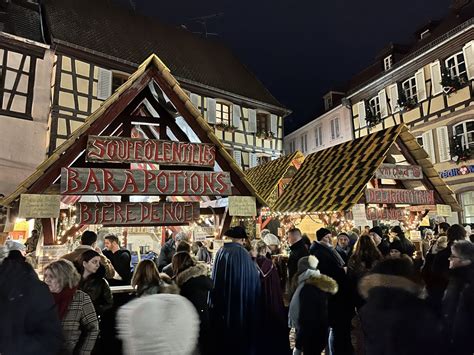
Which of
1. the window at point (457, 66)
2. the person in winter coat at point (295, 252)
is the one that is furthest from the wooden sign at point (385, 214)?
the window at point (457, 66)

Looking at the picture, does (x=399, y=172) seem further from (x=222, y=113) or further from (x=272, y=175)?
(x=222, y=113)

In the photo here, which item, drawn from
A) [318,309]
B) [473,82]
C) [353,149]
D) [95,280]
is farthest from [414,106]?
[95,280]

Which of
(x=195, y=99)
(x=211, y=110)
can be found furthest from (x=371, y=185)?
(x=195, y=99)

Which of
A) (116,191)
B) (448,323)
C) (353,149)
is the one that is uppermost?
(353,149)

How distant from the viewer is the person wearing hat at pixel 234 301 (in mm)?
4121

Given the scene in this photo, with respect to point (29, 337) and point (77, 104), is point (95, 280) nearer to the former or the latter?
point (29, 337)

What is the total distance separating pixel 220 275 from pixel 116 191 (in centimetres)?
261

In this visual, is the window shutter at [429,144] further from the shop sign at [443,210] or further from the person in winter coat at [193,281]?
the person in winter coat at [193,281]

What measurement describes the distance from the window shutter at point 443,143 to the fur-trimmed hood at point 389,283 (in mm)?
16076

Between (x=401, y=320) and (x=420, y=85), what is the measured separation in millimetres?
18008

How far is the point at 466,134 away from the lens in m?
15.2

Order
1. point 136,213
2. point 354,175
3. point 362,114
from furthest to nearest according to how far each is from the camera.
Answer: point 362,114, point 354,175, point 136,213

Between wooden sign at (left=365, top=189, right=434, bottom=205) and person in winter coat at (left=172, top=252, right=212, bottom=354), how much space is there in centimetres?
620

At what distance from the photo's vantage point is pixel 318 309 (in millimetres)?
4055
